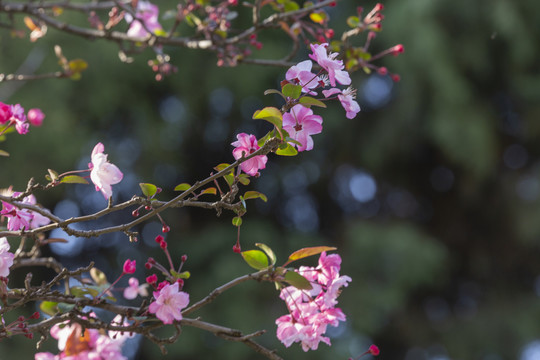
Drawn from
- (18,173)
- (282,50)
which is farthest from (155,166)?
(282,50)

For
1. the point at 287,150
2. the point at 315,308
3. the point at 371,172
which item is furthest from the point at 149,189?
the point at 371,172

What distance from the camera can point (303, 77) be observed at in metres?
0.66

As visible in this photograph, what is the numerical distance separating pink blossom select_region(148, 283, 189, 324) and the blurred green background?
2504 mm

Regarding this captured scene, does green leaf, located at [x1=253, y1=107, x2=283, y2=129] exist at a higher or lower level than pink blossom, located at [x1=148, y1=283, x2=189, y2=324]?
higher

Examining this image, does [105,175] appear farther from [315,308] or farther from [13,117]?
[315,308]

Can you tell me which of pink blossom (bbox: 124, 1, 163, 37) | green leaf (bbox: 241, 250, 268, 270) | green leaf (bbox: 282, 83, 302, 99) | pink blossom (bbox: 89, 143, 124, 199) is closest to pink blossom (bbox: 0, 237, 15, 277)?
pink blossom (bbox: 89, 143, 124, 199)

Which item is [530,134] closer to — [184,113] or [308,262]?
[308,262]

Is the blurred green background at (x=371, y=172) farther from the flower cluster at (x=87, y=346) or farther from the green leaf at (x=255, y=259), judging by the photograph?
the green leaf at (x=255, y=259)

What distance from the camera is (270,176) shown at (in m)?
3.96

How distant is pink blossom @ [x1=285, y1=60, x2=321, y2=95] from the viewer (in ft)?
2.16

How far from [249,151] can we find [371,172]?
3398mm

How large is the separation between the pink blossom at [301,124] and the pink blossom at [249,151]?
45 millimetres

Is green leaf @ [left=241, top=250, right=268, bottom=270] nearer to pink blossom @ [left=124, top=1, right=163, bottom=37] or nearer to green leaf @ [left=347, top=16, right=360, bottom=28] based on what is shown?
green leaf @ [left=347, top=16, right=360, bottom=28]

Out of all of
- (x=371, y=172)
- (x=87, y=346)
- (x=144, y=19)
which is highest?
(x=144, y=19)
